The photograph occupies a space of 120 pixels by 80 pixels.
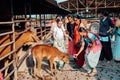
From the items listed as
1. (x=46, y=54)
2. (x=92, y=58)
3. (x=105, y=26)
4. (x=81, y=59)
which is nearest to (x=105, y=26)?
(x=105, y=26)

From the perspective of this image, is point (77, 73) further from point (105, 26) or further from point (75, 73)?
point (105, 26)

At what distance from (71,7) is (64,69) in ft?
59.7

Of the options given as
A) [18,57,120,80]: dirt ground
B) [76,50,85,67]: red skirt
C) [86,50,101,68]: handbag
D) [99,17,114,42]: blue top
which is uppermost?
[99,17,114,42]: blue top

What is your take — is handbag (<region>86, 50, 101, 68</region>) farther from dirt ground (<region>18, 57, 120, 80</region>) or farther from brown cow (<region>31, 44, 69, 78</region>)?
brown cow (<region>31, 44, 69, 78</region>)

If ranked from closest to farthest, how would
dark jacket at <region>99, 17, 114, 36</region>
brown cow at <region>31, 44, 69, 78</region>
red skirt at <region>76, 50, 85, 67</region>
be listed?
1. brown cow at <region>31, 44, 69, 78</region>
2. red skirt at <region>76, 50, 85, 67</region>
3. dark jacket at <region>99, 17, 114, 36</region>

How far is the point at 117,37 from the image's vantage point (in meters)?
8.47

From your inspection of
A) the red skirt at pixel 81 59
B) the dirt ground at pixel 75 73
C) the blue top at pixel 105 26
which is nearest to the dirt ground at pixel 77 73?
the dirt ground at pixel 75 73

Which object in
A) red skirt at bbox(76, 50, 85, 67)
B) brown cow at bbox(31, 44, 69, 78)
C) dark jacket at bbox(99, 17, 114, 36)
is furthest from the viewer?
dark jacket at bbox(99, 17, 114, 36)

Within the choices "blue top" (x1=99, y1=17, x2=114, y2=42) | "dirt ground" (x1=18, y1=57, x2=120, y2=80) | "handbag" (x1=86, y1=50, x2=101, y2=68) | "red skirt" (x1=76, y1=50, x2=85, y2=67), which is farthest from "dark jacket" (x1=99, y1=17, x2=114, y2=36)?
"handbag" (x1=86, y1=50, x2=101, y2=68)

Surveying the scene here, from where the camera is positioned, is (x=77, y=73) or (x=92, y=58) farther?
(x=77, y=73)

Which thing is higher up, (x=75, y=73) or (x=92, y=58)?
(x=92, y=58)

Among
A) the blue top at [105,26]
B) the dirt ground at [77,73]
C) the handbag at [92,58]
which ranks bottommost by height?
the dirt ground at [77,73]

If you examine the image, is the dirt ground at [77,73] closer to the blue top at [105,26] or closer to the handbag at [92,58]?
the handbag at [92,58]

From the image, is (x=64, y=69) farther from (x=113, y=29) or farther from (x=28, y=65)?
(x=113, y=29)
